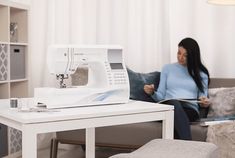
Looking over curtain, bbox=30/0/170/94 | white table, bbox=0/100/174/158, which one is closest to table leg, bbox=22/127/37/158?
white table, bbox=0/100/174/158

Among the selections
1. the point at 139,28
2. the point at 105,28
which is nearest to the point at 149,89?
the point at 139,28

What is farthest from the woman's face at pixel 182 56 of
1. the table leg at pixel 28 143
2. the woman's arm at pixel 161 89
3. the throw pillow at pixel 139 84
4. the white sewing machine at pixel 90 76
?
the table leg at pixel 28 143

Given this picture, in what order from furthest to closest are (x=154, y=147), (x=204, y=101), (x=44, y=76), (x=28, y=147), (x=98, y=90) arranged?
(x=44, y=76)
(x=204, y=101)
(x=98, y=90)
(x=154, y=147)
(x=28, y=147)

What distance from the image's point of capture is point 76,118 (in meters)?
1.72

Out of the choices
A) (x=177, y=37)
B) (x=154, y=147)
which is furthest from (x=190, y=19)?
(x=154, y=147)

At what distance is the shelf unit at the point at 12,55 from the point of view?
10.8 ft

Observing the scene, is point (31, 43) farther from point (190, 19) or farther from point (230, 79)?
point (230, 79)

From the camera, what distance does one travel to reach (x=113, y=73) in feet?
6.97

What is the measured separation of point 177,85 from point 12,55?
1.46 metres

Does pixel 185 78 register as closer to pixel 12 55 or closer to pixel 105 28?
pixel 105 28

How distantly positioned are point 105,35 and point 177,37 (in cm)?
74

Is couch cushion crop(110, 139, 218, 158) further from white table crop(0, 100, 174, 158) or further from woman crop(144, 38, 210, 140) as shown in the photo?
woman crop(144, 38, 210, 140)

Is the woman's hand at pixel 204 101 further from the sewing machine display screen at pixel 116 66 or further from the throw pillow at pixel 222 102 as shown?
the sewing machine display screen at pixel 116 66

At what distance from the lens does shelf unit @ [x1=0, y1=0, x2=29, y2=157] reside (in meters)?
3.29
